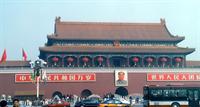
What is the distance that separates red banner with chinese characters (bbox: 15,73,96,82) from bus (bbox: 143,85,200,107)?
20.8 meters

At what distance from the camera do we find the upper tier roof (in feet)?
169

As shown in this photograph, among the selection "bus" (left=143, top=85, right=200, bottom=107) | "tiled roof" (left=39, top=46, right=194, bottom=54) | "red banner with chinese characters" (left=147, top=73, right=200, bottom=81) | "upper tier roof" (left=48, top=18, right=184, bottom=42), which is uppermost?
"upper tier roof" (left=48, top=18, right=184, bottom=42)

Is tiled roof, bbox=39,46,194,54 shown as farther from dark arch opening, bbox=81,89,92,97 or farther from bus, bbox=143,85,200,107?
bus, bbox=143,85,200,107

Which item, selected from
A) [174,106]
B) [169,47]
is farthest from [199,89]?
[169,47]

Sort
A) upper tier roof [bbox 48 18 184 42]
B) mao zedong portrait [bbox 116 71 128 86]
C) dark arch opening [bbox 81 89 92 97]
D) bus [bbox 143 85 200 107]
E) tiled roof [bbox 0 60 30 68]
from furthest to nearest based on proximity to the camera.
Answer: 1. upper tier roof [bbox 48 18 184 42]
2. tiled roof [bbox 0 60 30 68]
3. mao zedong portrait [bbox 116 71 128 86]
4. dark arch opening [bbox 81 89 92 97]
5. bus [bbox 143 85 200 107]

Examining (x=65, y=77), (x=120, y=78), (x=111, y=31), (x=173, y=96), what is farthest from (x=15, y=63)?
(x=173, y=96)

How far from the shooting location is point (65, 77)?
4706 centimetres

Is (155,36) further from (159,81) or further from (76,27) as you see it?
(76,27)

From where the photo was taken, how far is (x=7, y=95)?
4581cm

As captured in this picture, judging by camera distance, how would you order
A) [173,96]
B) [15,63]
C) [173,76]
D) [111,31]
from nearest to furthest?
[173,96]
[173,76]
[15,63]
[111,31]

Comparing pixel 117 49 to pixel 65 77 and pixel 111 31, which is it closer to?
pixel 111 31

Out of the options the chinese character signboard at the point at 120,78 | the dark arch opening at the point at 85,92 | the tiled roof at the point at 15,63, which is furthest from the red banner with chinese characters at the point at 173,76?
the tiled roof at the point at 15,63

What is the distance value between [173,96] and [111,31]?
2742 cm

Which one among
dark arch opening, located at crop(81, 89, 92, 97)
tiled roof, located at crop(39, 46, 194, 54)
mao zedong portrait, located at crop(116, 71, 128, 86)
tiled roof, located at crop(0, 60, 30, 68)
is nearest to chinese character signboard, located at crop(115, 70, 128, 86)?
mao zedong portrait, located at crop(116, 71, 128, 86)
